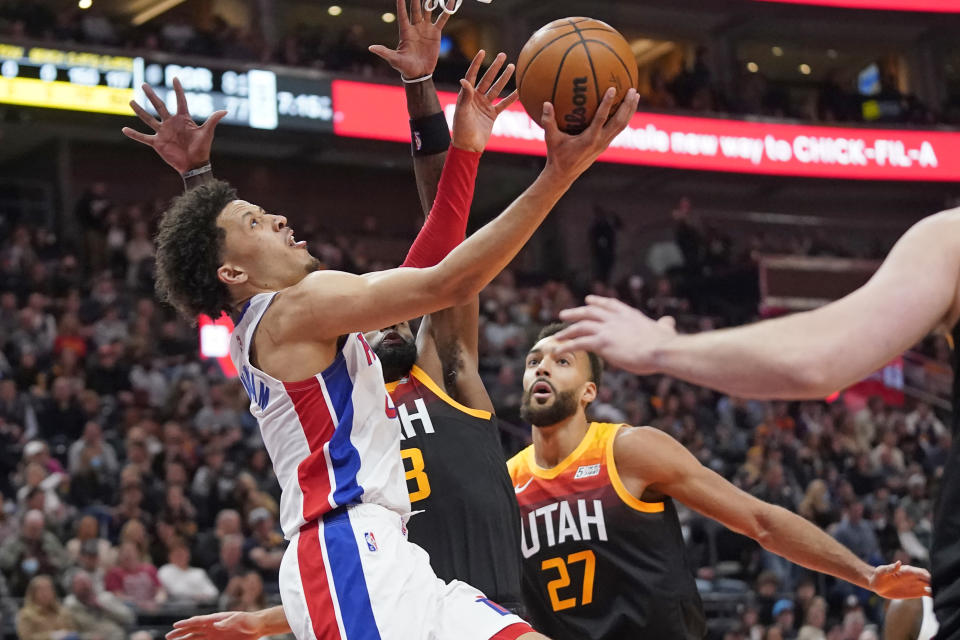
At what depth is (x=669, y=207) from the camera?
966 inches

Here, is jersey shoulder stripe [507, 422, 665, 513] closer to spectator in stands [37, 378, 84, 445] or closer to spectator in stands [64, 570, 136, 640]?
spectator in stands [64, 570, 136, 640]

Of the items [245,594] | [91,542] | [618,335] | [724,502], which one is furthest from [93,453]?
[618,335]

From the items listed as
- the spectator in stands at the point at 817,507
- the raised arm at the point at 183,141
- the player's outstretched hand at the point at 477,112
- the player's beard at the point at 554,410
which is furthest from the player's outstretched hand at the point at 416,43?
the spectator in stands at the point at 817,507

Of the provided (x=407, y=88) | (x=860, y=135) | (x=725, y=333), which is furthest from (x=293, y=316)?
(x=860, y=135)

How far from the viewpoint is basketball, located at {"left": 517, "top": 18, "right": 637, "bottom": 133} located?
11.0 feet

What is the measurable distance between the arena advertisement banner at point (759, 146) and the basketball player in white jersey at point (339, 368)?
15.2 metres

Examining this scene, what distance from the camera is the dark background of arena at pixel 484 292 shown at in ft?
34.7

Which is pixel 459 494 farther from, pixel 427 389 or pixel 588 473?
pixel 588 473

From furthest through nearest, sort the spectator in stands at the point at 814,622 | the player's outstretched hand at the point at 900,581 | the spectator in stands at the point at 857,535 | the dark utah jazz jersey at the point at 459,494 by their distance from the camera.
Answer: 1. the spectator in stands at the point at 857,535
2. the spectator in stands at the point at 814,622
3. the dark utah jazz jersey at the point at 459,494
4. the player's outstretched hand at the point at 900,581

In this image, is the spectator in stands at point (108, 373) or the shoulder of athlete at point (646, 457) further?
the spectator in stands at point (108, 373)

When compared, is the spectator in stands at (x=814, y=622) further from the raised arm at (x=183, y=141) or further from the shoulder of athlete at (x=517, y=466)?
the raised arm at (x=183, y=141)

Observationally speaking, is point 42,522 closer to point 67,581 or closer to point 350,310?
point 67,581

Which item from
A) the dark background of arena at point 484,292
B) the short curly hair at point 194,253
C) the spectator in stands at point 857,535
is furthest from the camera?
the spectator in stands at point 857,535

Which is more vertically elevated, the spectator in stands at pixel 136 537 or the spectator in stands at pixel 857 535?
the spectator in stands at pixel 136 537
